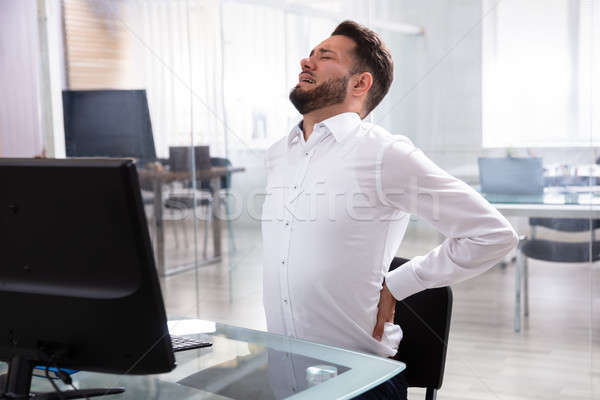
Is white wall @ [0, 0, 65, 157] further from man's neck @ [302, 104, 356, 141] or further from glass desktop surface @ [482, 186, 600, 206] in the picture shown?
man's neck @ [302, 104, 356, 141]

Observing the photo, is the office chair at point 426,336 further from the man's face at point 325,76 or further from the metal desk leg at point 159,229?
the metal desk leg at point 159,229

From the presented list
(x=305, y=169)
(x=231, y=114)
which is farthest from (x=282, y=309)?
(x=231, y=114)

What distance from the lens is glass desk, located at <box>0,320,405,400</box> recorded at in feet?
3.33

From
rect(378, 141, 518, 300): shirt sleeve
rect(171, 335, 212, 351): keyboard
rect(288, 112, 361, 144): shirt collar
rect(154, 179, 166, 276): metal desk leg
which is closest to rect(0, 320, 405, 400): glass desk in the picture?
rect(171, 335, 212, 351): keyboard

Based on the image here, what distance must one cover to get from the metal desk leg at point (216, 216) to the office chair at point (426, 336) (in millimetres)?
1926

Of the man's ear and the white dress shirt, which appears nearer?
the white dress shirt

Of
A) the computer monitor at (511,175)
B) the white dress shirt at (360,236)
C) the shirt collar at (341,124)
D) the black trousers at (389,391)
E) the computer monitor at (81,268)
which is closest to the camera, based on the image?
the computer monitor at (81,268)

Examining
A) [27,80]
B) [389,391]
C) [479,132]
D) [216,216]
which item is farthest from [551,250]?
[27,80]

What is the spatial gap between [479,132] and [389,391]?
1.52 metres

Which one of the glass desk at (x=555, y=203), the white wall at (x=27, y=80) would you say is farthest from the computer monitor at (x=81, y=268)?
the white wall at (x=27, y=80)

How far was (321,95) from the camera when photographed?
5.06 ft

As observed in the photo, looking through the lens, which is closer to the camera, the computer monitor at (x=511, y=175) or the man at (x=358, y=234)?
the man at (x=358, y=234)

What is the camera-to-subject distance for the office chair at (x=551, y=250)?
7.90 ft

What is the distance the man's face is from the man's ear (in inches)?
0.7
